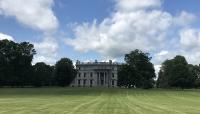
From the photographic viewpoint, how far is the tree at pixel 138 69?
165762mm

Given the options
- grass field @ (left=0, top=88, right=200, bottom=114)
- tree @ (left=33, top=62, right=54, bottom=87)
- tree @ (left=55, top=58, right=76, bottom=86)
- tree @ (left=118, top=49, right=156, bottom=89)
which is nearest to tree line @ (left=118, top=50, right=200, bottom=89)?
tree @ (left=118, top=49, right=156, bottom=89)

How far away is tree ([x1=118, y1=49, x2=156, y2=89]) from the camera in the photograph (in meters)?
166

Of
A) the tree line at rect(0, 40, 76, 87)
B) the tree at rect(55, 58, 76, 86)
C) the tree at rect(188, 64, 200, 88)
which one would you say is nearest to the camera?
the tree line at rect(0, 40, 76, 87)

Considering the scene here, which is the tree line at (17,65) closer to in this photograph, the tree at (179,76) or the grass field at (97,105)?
the tree at (179,76)

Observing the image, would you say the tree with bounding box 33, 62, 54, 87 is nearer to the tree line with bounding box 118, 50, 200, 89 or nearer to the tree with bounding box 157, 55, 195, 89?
the tree line with bounding box 118, 50, 200, 89

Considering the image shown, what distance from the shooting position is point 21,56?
15600 centimetres

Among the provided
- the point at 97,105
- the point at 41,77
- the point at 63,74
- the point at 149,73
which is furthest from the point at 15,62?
the point at 97,105

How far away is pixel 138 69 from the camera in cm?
16900

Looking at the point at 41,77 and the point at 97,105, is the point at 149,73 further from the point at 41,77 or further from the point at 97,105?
the point at 97,105

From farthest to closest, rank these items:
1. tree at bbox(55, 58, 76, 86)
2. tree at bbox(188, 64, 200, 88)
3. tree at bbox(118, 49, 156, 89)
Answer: tree at bbox(55, 58, 76, 86) → tree at bbox(188, 64, 200, 88) → tree at bbox(118, 49, 156, 89)

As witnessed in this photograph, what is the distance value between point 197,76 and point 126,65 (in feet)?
114

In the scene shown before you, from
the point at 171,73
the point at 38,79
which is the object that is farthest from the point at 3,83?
the point at 171,73

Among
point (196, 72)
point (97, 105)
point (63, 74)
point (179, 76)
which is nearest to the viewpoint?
point (97, 105)

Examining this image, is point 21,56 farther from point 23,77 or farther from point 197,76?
point 197,76
